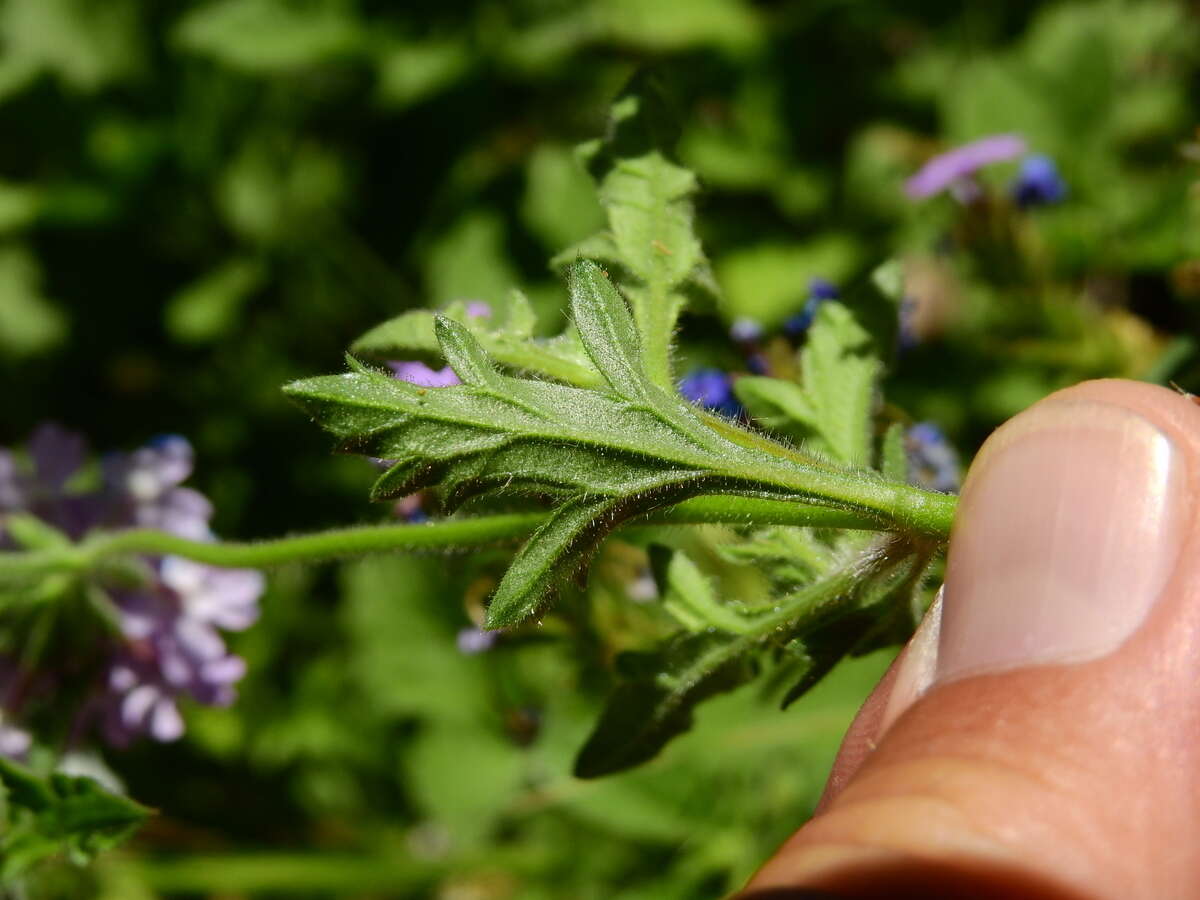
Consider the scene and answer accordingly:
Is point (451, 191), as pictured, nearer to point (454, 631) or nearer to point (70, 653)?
point (454, 631)

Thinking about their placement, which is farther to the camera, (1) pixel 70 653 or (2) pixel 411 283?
(2) pixel 411 283

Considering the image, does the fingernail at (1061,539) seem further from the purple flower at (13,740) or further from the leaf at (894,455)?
the purple flower at (13,740)

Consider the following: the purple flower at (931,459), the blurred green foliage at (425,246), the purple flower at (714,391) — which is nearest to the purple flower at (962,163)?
the blurred green foliage at (425,246)

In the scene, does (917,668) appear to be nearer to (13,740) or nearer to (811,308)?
(811,308)

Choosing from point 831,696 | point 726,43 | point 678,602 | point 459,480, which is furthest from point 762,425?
point 726,43

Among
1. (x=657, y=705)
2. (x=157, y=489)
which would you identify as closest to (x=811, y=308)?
(x=657, y=705)

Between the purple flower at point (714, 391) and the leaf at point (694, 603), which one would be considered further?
the purple flower at point (714, 391)

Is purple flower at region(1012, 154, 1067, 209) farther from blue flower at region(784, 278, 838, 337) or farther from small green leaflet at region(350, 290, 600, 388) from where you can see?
small green leaflet at region(350, 290, 600, 388)
